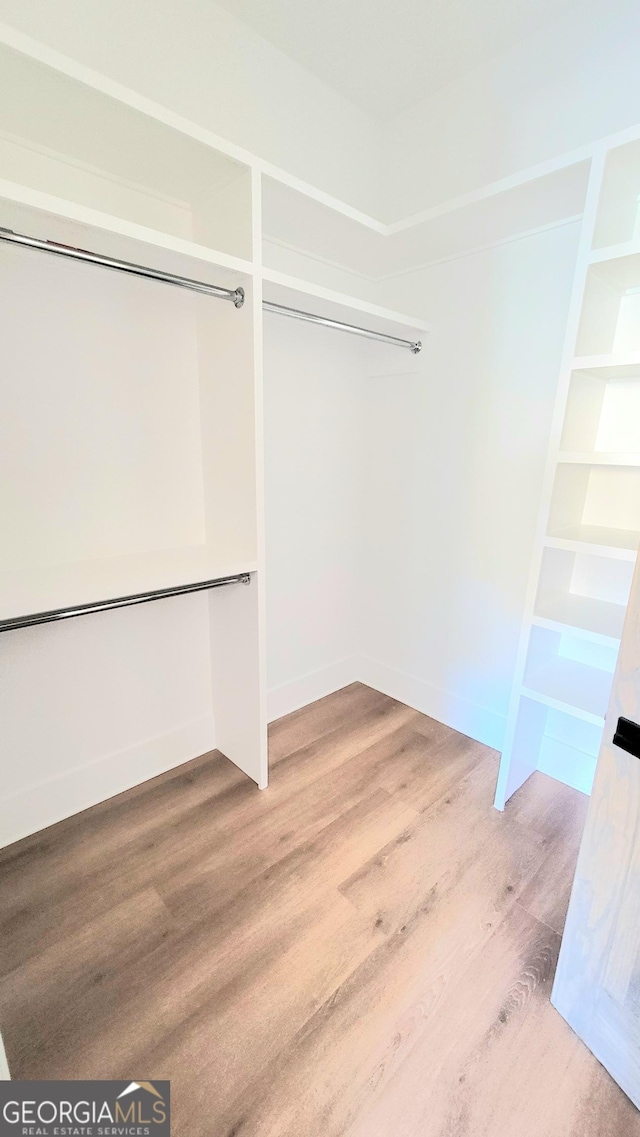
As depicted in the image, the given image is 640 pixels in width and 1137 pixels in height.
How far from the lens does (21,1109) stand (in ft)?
3.24

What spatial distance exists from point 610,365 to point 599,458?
0.28m

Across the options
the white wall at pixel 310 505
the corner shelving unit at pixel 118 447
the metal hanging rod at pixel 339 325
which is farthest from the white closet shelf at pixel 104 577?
the metal hanging rod at pixel 339 325

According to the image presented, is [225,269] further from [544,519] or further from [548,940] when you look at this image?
[548,940]

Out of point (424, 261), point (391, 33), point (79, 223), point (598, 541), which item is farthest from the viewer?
point (424, 261)

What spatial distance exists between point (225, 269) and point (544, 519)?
1341 millimetres

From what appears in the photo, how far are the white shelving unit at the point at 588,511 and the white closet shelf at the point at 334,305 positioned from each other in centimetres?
77

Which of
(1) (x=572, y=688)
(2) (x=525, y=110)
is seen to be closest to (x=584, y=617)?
(1) (x=572, y=688)

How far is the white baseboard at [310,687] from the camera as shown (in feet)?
8.38

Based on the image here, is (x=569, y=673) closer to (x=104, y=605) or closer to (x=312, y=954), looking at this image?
(x=312, y=954)

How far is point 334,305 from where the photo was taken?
1.85m

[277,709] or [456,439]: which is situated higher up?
[456,439]

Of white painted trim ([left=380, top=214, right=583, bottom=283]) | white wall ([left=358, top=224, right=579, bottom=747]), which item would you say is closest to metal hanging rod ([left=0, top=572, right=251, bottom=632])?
white wall ([left=358, top=224, right=579, bottom=747])

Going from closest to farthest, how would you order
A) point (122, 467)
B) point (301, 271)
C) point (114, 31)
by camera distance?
point (114, 31), point (122, 467), point (301, 271)

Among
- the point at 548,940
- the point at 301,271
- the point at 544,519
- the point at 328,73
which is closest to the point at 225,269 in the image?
the point at 301,271
